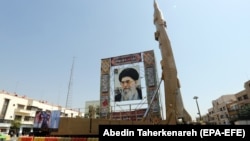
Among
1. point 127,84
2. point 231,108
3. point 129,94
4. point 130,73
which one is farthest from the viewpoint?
point 231,108

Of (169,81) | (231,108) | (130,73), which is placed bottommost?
(169,81)

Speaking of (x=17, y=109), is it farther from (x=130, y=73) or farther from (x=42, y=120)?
(x=130, y=73)

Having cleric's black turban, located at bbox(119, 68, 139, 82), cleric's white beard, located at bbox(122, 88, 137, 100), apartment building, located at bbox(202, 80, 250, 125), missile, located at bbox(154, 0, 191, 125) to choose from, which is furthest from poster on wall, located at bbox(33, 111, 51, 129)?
apartment building, located at bbox(202, 80, 250, 125)

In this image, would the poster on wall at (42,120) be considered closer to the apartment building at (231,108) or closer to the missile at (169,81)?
the missile at (169,81)

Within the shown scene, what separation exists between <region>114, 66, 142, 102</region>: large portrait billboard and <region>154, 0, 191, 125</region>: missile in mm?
17796

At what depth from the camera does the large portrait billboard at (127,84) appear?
34562 millimetres

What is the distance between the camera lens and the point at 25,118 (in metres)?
45.2

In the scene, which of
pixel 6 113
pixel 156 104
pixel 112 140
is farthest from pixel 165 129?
pixel 6 113

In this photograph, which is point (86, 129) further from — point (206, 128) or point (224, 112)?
point (224, 112)

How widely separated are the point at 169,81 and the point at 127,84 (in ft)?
67.3

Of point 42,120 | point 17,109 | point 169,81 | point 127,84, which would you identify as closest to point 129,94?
point 127,84

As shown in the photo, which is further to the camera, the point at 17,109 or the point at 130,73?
the point at 17,109

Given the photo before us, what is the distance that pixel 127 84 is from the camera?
35.6 metres

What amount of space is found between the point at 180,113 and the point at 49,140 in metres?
10.1
